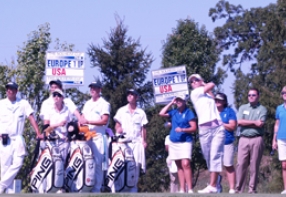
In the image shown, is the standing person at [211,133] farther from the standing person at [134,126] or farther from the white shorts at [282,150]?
the standing person at [134,126]

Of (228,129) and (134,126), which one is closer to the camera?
(228,129)

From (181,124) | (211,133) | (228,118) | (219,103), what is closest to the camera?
(211,133)

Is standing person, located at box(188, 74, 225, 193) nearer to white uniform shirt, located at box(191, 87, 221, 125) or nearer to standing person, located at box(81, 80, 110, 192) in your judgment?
white uniform shirt, located at box(191, 87, 221, 125)

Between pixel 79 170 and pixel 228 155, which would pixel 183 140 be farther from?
pixel 79 170

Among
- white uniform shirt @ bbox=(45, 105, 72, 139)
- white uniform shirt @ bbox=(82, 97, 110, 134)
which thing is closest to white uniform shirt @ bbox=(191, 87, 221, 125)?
white uniform shirt @ bbox=(82, 97, 110, 134)

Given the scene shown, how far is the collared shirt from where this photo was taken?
1314 centimetres

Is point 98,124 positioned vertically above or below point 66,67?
below

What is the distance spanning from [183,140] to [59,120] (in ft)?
7.51

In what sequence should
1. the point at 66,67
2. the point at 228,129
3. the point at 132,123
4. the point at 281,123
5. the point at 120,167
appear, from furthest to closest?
the point at 66,67
the point at 132,123
the point at 120,167
the point at 228,129
the point at 281,123

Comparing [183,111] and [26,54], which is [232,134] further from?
[26,54]

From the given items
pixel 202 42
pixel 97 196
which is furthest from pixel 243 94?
pixel 97 196

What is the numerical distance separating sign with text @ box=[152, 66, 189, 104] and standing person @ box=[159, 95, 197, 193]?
8.50 ft

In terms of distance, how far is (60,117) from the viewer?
12977mm

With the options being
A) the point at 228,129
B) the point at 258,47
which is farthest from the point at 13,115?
the point at 258,47
